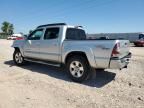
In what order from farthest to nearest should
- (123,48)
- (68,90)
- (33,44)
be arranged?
(33,44) < (123,48) < (68,90)

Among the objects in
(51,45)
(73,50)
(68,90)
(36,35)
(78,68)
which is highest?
(36,35)

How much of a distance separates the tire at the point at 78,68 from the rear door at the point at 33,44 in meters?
2.00

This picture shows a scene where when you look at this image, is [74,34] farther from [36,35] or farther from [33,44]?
[33,44]

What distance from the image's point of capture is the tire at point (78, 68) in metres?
6.39

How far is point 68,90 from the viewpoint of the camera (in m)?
5.63

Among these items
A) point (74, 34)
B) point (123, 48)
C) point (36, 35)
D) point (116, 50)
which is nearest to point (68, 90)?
point (116, 50)

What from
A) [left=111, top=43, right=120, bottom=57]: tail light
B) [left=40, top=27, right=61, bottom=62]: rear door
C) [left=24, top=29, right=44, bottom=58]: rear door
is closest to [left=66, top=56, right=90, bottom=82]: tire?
[left=40, top=27, right=61, bottom=62]: rear door

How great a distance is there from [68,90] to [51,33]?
2909mm

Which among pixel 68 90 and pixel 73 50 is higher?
pixel 73 50

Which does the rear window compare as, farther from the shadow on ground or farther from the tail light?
the tail light

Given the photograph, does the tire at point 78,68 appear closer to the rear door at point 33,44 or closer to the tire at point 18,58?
the rear door at point 33,44

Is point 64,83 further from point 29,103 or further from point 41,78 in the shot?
point 29,103

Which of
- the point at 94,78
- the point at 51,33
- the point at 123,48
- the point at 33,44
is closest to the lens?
the point at 123,48

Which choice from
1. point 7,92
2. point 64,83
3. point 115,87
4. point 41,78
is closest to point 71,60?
point 64,83
